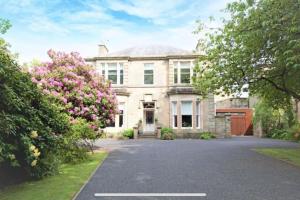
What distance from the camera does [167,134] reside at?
26.7 m

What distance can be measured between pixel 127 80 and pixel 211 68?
52.8 ft

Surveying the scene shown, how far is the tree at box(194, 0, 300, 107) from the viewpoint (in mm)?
10477

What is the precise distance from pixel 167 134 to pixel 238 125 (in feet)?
43.3

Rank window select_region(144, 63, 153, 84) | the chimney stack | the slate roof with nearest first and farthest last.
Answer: window select_region(144, 63, 153, 84) → the slate roof → the chimney stack

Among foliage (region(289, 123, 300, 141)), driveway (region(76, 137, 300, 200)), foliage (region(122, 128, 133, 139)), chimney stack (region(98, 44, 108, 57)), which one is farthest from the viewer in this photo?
chimney stack (region(98, 44, 108, 57))

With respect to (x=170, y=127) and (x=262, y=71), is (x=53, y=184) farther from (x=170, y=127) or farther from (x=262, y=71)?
(x=170, y=127)

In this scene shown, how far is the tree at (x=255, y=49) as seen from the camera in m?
10.5

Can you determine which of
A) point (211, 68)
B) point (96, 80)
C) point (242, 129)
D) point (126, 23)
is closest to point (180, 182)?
point (211, 68)

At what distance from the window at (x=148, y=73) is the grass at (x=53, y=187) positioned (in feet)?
66.2

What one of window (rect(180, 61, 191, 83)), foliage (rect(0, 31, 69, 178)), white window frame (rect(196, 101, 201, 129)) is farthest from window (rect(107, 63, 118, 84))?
foliage (rect(0, 31, 69, 178))

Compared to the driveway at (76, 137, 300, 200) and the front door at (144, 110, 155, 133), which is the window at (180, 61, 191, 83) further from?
the driveway at (76, 137, 300, 200)

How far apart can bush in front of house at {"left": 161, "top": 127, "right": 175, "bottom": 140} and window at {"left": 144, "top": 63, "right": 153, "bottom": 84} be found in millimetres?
4961

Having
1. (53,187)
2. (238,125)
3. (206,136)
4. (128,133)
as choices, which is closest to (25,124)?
(53,187)

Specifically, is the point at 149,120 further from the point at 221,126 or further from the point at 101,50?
the point at 101,50
